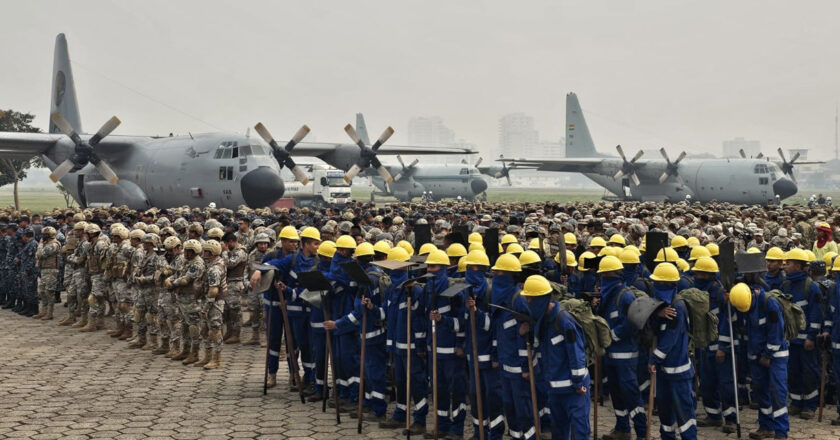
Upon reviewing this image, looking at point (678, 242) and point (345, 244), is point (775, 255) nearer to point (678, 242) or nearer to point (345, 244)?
point (678, 242)

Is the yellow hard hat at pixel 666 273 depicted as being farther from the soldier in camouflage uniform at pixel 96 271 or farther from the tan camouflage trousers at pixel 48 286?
the tan camouflage trousers at pixel 48 286

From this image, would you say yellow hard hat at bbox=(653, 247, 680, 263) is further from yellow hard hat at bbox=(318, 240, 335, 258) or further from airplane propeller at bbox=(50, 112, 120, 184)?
airplane propeller at bbox=(50, 112, 120, 184)

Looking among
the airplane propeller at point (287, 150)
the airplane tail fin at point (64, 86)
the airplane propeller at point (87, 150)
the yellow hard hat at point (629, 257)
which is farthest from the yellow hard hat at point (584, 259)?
the airplane tail fin at point (64, 86)

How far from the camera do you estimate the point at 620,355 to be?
811 cm

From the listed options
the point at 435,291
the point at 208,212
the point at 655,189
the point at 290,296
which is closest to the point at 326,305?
the point at 290,296

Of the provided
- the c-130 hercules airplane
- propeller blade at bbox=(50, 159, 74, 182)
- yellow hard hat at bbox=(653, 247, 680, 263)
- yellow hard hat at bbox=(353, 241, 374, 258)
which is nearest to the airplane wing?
the c-130 hercules airplane

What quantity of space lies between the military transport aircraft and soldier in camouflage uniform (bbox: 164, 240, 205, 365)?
134ft

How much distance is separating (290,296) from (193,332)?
254 centimetres

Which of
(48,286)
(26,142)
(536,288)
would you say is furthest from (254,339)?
(26,142)

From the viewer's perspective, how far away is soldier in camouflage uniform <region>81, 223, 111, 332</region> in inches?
581

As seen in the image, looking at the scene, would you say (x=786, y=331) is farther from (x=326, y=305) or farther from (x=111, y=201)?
(x=111, y=201)

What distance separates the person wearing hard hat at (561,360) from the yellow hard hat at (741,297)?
2.32 metres

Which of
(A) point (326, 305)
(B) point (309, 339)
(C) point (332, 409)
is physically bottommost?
(C) point (332, 409)

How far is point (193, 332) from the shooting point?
12.2m
